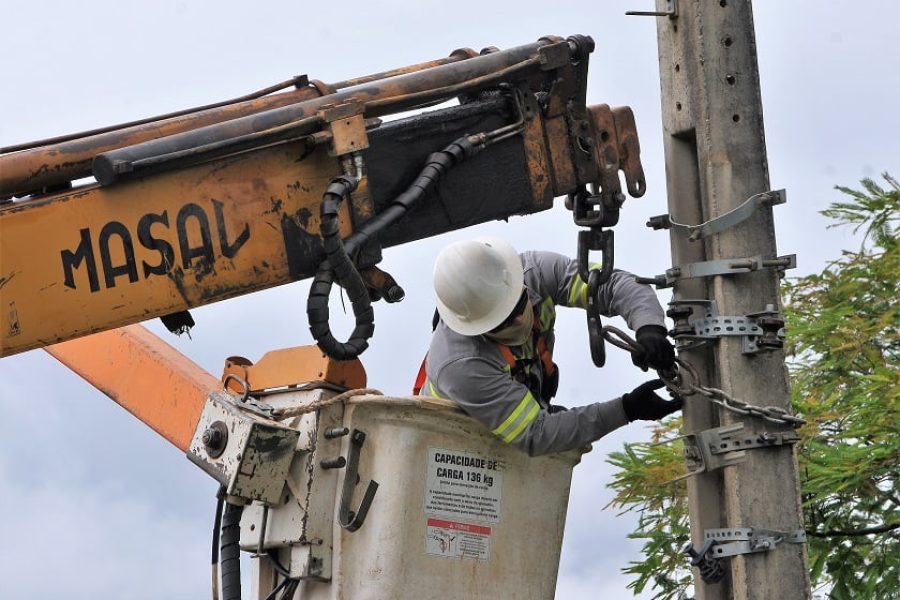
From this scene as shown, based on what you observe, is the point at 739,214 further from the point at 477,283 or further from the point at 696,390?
the point at 477,283

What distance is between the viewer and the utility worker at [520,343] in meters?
5.91

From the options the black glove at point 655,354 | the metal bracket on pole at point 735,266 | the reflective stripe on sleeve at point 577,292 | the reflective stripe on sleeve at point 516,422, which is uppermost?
the reflective stripe on sleeve at point 577,292

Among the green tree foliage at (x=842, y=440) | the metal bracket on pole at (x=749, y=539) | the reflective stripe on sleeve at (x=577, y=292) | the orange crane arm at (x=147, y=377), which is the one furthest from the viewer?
the green tree foliage at (x=842, y=440)

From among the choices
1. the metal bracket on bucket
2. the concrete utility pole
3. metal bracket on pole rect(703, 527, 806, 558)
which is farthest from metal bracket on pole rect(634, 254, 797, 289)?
the metal bracket on bucket

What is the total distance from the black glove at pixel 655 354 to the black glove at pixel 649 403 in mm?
114

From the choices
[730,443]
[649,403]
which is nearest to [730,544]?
[730,443]

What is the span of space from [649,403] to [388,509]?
1.10 m

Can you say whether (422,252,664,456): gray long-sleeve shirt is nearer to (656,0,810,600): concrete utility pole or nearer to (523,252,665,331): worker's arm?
(523,252,665,331): worker's arm

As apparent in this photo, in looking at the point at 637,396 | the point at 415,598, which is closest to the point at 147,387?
the point at 415,598

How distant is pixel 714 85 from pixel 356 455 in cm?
197

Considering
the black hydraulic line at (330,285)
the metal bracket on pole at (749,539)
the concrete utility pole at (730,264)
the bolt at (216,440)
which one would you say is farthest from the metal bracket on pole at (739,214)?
the bolt at (216,440)

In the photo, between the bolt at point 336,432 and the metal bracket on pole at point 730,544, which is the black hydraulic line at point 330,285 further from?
the metal bracket on pole at point 730,544

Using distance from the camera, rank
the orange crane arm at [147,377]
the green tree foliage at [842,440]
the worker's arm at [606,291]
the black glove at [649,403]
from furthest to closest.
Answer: the green tree foliage at [842,440], the orange crane arm at [147,377], the worker's arm at [606,291], the black glove at [649,403]

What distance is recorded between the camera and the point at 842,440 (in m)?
9.24
